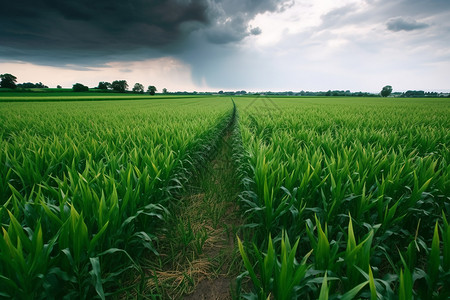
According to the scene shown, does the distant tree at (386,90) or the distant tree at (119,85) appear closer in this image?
the distant tree at (119,85)

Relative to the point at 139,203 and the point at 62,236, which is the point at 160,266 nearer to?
the point at 139,203

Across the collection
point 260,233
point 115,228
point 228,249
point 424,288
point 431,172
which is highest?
point 431,172

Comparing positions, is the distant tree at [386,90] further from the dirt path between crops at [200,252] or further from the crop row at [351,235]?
the dirt path between crops at [200,252]

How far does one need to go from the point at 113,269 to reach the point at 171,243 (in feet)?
2.41

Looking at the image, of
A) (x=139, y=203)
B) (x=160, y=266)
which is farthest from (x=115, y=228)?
(x=160, y=266)

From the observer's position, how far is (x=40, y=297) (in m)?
1.21

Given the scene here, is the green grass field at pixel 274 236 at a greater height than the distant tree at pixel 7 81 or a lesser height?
lesser

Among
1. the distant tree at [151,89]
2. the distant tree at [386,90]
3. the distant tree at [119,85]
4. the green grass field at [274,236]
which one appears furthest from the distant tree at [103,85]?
the distant tree at [386,90]

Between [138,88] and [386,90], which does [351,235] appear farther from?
[386,90]

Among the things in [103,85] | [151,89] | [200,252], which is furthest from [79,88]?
[200,252]

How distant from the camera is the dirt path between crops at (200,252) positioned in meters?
1.83

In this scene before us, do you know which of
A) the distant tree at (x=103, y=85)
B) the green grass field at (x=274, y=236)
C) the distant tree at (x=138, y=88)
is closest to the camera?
the green grass field at (x=274, y=236)

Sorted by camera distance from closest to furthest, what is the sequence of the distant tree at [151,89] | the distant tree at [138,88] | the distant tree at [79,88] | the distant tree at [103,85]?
the distant tree at [79,88]
the distant tree at [103,85]
the distant tree at [138,88]
the distant tree at [151,89]

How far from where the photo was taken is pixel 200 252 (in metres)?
2.28
